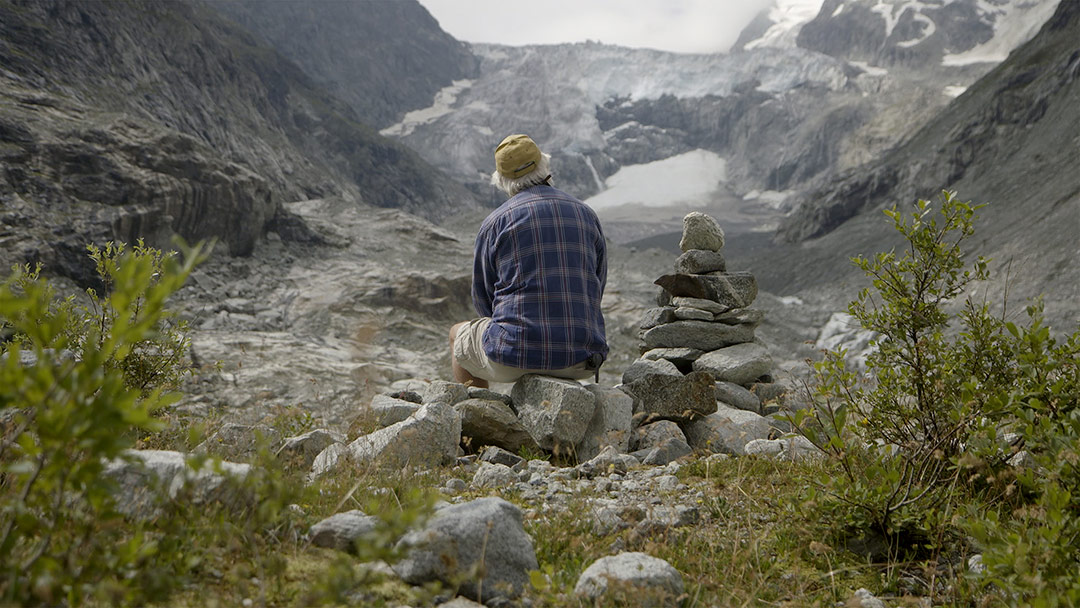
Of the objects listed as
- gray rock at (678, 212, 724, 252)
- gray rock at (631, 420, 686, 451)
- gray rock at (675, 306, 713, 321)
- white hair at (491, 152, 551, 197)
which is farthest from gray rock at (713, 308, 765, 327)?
white hair at (491, 152, 551, 197)

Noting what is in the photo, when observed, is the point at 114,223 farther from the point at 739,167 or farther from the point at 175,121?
the point at 739,167

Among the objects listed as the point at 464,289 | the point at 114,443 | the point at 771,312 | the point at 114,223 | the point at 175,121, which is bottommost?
the point at 771,312

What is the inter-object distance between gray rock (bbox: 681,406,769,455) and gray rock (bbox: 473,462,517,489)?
1.97 metres

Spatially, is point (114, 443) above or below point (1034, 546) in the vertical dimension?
above

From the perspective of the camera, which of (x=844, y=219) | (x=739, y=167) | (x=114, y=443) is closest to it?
(x=114, y=443)

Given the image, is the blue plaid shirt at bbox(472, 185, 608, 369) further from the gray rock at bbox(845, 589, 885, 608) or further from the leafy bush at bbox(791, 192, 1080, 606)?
the gray rock at bbox(845, 589, 885, 608)

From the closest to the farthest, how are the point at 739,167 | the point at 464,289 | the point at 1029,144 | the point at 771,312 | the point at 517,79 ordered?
the point at 464,289, the point at 771,312, the point at 1029,144, the point at 739,167, the point at 517,79

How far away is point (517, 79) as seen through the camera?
10462 cm

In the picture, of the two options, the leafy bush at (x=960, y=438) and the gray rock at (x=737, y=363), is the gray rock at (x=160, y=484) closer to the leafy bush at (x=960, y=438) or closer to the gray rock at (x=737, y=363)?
the leafy bush at (x=960, y=438)

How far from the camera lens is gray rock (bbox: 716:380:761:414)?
668 centimetres

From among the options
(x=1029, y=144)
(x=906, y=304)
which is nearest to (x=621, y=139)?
(x=1029, y=144)

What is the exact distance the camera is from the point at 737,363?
710cm

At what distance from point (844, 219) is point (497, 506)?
4329 cm

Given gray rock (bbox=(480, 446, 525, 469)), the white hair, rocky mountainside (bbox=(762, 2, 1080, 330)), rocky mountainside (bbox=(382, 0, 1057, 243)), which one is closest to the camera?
gray rock (bbox=(480, 446, 525, 469))
